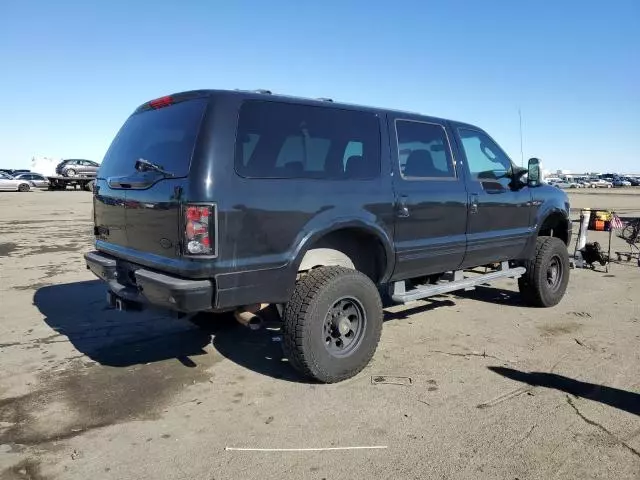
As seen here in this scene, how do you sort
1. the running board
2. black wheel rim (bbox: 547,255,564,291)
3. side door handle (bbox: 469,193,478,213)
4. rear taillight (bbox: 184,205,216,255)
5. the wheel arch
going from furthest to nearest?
black wheel rim (bbox: 547,255,564,291) < side door handle (bbox: 469,193,478,213) < the running board < the wheel arch < rear taillight (bbox: 184,205,216,255)

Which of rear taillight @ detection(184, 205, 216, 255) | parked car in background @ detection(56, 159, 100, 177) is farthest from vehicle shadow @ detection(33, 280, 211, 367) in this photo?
parked car in background @ detection(56, 159, 100, 177)

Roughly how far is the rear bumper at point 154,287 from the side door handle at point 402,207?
1776mm

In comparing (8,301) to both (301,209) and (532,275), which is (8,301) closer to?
(301,209)

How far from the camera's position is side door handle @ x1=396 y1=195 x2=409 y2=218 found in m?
4.43

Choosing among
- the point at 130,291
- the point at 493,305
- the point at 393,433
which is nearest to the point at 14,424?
the point at 130,291

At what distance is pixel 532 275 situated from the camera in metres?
6.21

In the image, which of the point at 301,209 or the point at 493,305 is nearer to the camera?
the point at 301,209

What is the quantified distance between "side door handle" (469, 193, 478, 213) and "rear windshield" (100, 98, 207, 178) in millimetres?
2784

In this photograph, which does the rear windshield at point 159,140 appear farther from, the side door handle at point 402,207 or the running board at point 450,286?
the running board at point 450,286

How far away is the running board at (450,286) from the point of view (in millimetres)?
4703

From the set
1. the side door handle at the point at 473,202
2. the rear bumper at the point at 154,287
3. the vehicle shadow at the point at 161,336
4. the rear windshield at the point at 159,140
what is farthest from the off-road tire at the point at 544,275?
the rear windshield at the point at 159,140

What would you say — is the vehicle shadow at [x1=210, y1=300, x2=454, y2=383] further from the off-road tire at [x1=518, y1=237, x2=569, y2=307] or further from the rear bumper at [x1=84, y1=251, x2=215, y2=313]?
the off-road tire at [x1=518, y1=237, x2=569, y2=307]

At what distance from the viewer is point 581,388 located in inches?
153

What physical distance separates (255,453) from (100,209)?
2.60 m
